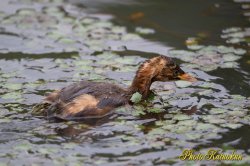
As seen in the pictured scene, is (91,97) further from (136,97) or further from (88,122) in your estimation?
(136,97)

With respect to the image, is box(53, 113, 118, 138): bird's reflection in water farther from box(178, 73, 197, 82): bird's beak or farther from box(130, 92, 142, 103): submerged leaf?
box(178, 73, 197, 82): bird's beak

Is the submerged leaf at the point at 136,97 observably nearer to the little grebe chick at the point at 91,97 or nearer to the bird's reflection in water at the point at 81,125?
the little grebe chick at the point at 91,97

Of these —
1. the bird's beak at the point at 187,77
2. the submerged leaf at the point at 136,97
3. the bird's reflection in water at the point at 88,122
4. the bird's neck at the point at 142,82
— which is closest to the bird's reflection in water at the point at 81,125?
the bird's reflection in water at the point at 88,122

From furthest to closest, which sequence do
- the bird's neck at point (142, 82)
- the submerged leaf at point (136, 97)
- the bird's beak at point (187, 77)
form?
the bird's beak at point (187, 77) → the bird's neck at point (142, 82) → the submerged leaf at point (136, 97)

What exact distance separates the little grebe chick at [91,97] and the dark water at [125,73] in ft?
0.46

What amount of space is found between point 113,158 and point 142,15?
5535 millimetres

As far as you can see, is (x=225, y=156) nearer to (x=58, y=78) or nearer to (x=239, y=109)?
(x=239, y=109)

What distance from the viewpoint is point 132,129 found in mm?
7547

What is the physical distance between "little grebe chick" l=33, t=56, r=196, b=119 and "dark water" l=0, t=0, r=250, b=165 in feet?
0.46

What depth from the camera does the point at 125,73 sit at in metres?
9.45

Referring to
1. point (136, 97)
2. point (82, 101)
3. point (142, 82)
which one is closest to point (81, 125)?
point (82, 101)

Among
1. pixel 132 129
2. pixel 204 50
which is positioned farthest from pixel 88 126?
pixel 204 50

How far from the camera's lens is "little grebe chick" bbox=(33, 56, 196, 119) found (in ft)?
26.0

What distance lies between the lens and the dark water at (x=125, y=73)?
7.07 meters
